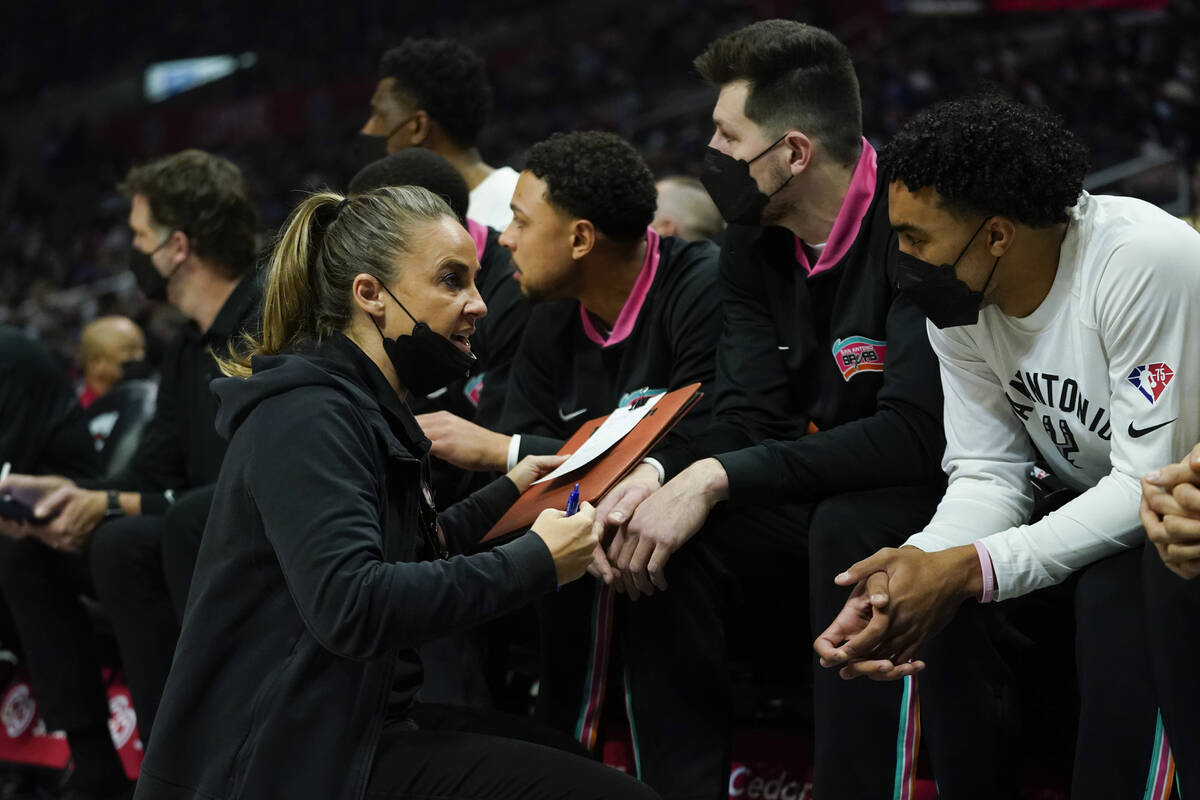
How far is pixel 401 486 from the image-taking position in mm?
2182

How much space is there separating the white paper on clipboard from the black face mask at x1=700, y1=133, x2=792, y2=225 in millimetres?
501

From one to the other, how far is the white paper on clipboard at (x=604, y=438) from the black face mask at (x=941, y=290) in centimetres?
59

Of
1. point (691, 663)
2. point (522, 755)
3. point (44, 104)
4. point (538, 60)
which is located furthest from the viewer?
point (44, 104)

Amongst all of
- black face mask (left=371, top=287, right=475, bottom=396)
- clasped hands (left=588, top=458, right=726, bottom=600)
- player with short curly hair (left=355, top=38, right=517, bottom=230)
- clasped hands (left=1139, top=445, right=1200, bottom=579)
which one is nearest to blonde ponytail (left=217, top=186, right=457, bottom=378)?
black face mask (left=371, top=287, right=475, bottom=396)

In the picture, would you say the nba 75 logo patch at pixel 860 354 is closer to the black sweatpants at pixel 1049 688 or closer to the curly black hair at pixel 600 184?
the black sweatpants at pixel 1049 688

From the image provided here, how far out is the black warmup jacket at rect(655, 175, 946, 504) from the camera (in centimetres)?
260

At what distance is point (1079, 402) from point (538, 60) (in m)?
14.1

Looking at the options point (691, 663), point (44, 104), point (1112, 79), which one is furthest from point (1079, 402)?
point (44, 104)

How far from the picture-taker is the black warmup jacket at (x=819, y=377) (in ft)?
8.53

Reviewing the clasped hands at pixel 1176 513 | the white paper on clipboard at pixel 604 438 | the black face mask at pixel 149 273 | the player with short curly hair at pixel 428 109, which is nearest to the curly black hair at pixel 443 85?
the player with short curly hair at pixel 428 109

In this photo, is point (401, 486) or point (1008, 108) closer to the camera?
point (401, 486)

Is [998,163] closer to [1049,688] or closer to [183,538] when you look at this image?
[1049,688]

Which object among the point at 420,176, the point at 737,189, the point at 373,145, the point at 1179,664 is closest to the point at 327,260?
the point at 737,189

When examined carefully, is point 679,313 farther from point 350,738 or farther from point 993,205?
point 350,738
